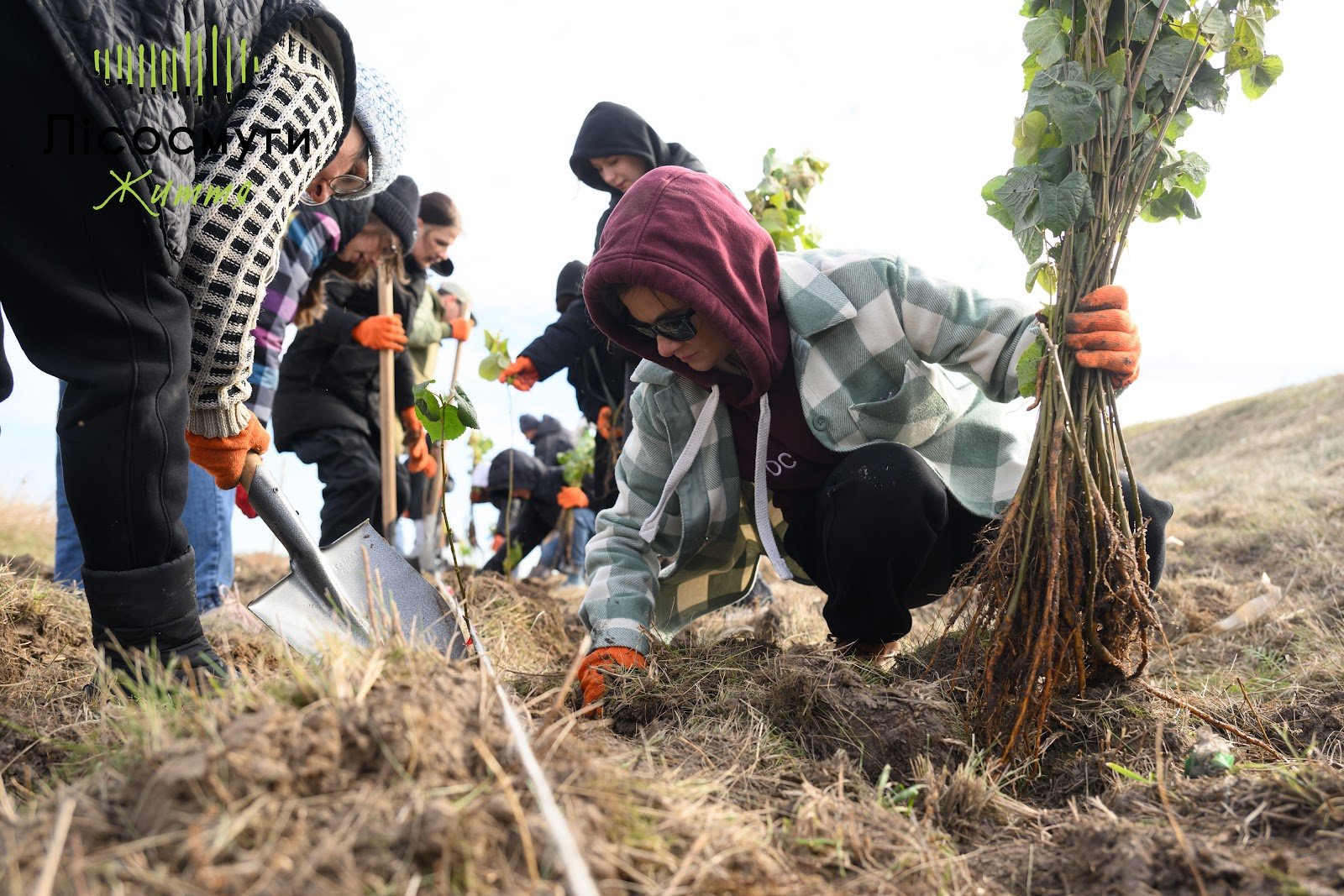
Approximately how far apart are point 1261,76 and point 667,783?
5.96 feet

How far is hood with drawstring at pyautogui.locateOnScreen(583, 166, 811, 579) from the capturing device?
197 centimetres

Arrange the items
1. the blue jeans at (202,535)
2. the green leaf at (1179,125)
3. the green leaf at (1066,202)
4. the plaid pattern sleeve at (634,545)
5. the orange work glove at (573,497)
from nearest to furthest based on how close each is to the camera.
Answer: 1. the green leaf at (1066,202)
2. the green leaf at (1179,125)
3. the plaid pattern sleeve at (634,545)
4. the blue jeans at (202,535)
5. the orange work glove at (573,497)

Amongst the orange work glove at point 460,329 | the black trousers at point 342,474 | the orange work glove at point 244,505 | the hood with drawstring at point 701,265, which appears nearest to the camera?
the hood with drawstring at point 701,265

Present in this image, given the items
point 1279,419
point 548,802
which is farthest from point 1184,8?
point 1279,419

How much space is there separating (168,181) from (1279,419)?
12086 millimetres

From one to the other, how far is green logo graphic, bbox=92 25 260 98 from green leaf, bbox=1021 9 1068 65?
153 centimetres

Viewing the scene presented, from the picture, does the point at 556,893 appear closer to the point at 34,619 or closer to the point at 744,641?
the point at 744,641

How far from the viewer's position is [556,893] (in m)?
0.80

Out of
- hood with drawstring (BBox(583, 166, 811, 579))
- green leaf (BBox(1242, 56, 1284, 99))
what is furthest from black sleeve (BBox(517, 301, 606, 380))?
green leaf (BBox(1242, 56, 1284, 99))

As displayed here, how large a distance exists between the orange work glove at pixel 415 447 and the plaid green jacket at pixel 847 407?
2.53 m

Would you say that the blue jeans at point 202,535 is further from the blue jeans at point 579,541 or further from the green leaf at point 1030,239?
the blue jeans at point 579,541

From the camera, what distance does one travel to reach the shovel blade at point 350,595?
2092 millimetres

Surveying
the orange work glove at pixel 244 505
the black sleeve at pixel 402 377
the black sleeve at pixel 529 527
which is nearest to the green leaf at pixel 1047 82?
the orange work glove at pixel 244 505

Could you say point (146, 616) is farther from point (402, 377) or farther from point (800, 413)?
point (402, 377)
